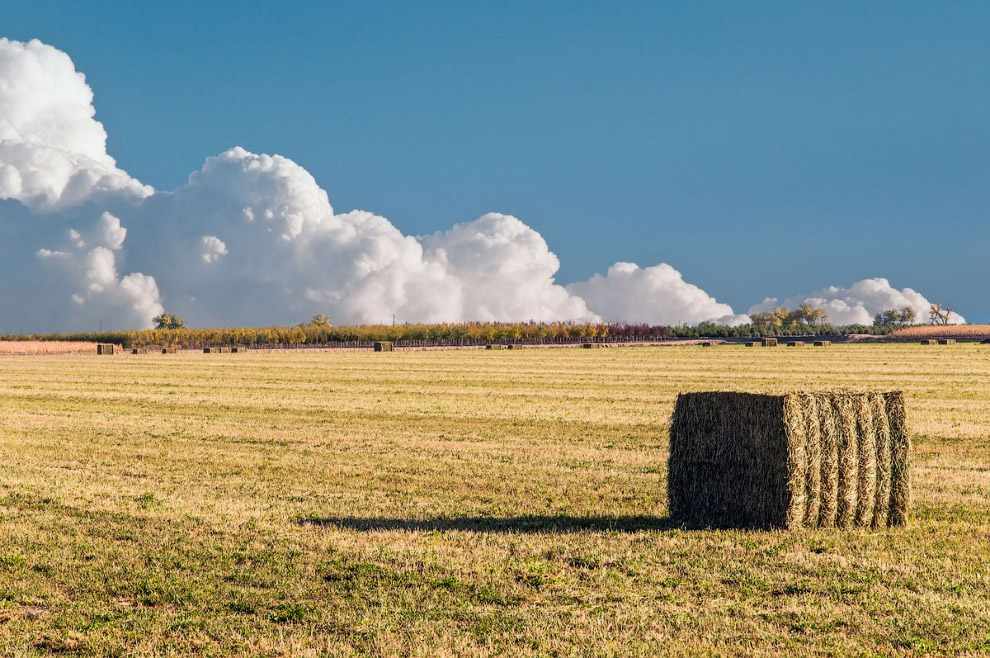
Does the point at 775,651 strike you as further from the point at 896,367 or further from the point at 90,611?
the point at 896,367

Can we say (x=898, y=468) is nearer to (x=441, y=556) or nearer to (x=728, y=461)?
(x=728, y=461)

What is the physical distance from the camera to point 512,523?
41.5 feet

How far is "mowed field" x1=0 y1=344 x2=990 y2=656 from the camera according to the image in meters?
8.38

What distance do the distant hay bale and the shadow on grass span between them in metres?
0.61

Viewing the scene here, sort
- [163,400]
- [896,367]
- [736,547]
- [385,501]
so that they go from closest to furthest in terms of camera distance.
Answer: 1. [736,547]
2. [385,501]
3. [163,400]
4. [896,367]

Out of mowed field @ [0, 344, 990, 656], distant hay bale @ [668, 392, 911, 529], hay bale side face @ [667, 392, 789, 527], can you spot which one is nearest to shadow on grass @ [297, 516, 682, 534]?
mowed field @ [0, 344, 990, 656]

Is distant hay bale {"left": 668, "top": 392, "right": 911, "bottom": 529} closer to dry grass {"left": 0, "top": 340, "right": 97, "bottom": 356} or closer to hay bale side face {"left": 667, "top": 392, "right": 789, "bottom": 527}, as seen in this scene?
hay bale side face {"left": 667, "top": 392, "right": 789, "bottom": 527}

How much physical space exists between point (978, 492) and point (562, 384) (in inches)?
1101

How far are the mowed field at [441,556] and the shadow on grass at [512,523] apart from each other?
6cm

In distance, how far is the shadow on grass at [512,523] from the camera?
1230 cm

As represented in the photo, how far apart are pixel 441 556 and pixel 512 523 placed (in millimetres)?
1987

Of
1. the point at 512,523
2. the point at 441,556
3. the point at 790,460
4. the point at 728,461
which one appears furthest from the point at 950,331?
the point at 441,556

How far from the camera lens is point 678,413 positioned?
1255 centimetres

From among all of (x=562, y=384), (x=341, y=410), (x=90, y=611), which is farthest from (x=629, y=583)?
(x=562, y=384)
